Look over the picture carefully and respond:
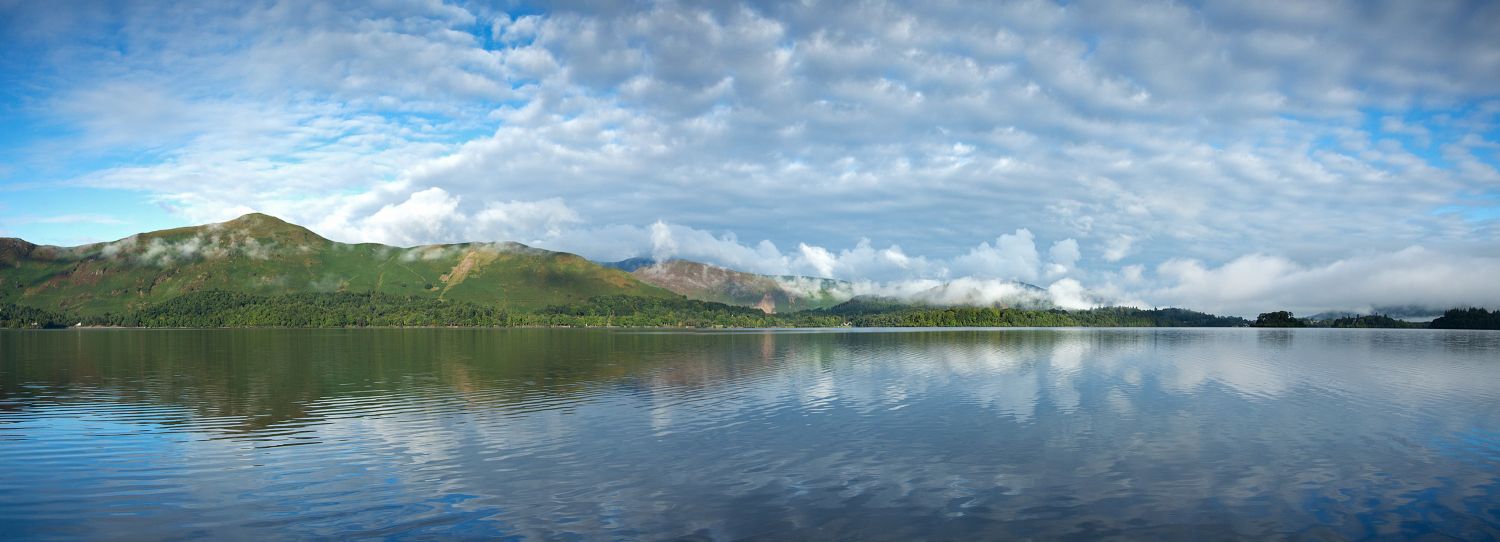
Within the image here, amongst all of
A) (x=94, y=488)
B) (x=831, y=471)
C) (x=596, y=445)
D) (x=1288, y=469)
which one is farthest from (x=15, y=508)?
(x=1288, y=469)

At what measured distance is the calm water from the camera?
75.0 feet

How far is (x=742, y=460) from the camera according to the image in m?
31.9

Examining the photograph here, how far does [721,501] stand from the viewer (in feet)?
81.9

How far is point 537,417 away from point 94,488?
19963 mm

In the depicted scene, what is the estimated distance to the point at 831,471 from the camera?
29922mm

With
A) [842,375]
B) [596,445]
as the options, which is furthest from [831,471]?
[842,375]

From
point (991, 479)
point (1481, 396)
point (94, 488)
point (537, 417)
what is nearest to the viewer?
point (94, 488)

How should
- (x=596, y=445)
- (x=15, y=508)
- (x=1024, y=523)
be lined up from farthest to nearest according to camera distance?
(x=596, y=445) < (x=15, y=508) < (x=1024, y=523)

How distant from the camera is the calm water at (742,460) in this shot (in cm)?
2288

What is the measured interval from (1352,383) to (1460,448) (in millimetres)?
38802

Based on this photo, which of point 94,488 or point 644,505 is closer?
point 644,505

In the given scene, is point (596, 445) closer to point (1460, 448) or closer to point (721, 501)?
point (721, 501)

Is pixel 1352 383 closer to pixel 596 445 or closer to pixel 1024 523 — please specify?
pixel 1024 523

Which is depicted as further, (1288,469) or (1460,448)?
(1460,448)
